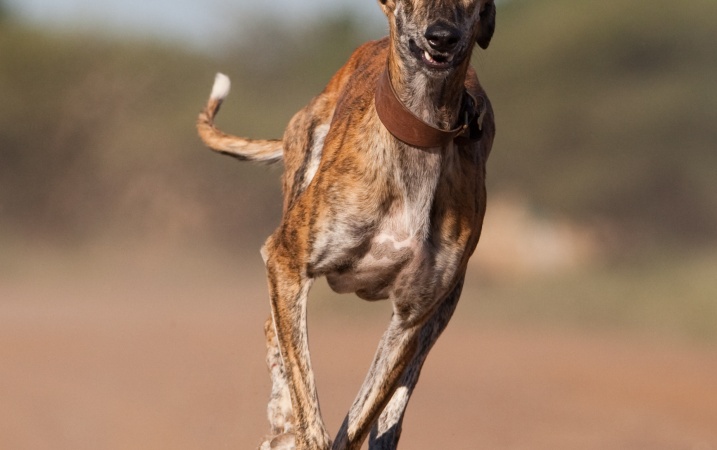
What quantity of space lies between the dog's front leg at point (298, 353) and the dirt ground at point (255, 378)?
7.15ft

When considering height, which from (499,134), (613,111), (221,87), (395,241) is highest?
(613,111)

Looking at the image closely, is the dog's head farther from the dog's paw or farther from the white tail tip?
the white tail tip

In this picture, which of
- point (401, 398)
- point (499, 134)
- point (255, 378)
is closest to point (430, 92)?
point (401, 398)

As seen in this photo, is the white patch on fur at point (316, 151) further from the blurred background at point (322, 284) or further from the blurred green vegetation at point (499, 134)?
the blurred green vegetation at point (499, 134)

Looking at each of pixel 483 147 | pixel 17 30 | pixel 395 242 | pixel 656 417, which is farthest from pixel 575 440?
pixel 17 30

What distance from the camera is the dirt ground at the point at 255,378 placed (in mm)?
6730

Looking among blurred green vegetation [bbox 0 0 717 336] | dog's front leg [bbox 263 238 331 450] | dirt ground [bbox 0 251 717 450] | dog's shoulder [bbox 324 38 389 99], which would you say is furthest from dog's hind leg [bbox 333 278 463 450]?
blurred green vegetation [bbox 0 0 717 336]

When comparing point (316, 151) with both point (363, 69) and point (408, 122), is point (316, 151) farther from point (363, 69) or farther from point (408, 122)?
point (408, 122)

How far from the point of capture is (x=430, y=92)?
3.97m

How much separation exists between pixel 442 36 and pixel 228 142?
2.17 metres

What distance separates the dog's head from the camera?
3.73 metres

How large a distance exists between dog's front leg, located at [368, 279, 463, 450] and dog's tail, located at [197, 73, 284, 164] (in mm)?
1072

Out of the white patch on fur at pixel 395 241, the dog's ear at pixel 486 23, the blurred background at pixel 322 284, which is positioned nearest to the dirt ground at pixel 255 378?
the blurred background at pixel 322 284

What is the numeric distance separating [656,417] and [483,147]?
362 centimetres
